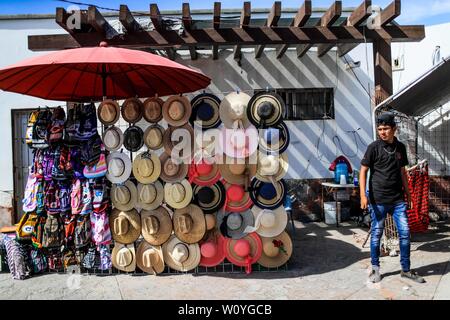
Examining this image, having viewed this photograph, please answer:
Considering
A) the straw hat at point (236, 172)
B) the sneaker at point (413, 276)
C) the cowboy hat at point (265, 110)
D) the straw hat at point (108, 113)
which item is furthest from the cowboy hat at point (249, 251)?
the straw hat at point (108, 113)

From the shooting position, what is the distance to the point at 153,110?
5074 mm

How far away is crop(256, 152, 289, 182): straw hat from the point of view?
4.84m

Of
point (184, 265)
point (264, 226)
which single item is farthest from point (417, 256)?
point (184, 265)

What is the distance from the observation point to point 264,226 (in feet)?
16.0

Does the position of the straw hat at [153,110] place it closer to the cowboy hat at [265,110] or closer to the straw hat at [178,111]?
the straw hat at [178,111]

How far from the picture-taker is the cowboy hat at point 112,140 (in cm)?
502

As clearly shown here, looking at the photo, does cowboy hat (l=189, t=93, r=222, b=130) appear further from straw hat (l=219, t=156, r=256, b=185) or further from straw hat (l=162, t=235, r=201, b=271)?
straw hat (l=162, t=235, r=201, b=271)

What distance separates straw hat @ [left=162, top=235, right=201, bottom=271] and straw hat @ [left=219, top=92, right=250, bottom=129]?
1.51 metres

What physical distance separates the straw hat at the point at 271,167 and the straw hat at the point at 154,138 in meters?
1.21

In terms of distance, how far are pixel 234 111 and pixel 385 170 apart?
182 centimetres

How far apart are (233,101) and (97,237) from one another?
229 centimetres
